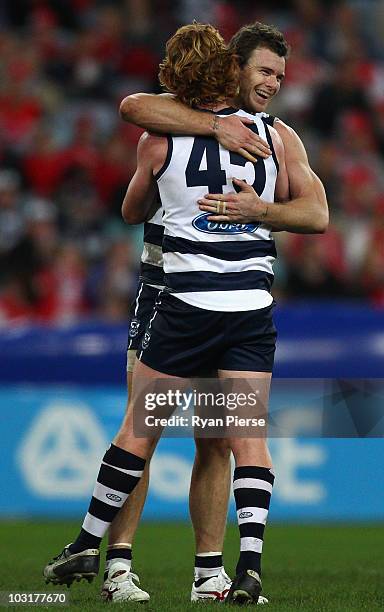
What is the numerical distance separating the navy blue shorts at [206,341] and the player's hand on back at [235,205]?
0.34m

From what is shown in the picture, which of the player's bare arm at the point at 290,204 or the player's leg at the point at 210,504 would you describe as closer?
the player's bare arm at the point at 290,204

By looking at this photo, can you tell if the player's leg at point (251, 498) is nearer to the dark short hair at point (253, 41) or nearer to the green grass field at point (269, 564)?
the green grass field at point (269, 564)

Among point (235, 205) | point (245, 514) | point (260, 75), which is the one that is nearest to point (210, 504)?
point (245, 514)

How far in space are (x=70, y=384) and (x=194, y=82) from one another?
4.08m

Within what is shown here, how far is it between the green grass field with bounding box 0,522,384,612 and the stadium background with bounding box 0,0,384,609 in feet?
1.27

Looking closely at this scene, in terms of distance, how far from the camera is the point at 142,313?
5242mm

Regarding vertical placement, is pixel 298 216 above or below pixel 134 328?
above

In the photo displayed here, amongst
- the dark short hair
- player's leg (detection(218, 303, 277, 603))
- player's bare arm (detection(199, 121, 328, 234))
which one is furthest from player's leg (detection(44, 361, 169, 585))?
the dark short hair

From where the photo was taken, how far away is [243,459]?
15.3ft

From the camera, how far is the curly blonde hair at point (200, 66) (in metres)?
4.66

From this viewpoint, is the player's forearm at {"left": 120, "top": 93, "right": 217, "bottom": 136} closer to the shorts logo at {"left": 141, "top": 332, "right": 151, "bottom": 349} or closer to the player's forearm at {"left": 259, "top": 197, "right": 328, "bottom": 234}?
the player's forearm at {"left": 259, "top": 197, "right": 328, "bottom": 234}

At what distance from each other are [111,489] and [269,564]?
5.61 feet

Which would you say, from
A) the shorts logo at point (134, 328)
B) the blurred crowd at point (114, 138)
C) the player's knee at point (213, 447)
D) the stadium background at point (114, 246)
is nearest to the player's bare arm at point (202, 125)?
the shorts logo at point (134, 328)

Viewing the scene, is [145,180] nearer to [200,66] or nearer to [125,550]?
[200,66]
